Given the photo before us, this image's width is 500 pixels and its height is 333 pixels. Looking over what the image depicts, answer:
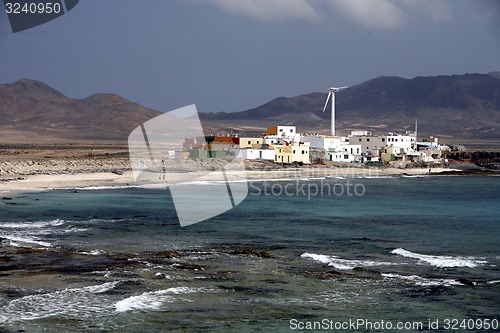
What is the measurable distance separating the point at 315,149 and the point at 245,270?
6120 cm

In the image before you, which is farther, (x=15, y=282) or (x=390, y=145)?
(x=390, y=145)

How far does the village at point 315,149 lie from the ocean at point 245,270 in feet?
117

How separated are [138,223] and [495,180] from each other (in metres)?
49.6

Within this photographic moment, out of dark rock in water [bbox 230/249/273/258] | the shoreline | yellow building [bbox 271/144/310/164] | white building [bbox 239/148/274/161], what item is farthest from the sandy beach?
dark rock in water [bbox 230/249/273/258]

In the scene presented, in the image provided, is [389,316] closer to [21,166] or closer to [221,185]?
[221,185]

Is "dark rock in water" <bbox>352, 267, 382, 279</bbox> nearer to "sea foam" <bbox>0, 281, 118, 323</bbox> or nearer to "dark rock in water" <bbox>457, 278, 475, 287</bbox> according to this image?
"dark rock in water" <bbox>457, 278, 475, 287</bbox>

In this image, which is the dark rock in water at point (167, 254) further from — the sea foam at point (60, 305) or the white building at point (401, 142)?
the white building at point (401, 142)

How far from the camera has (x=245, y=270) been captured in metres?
20.4

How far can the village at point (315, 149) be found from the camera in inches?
2933

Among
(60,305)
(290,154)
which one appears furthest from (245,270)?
(290,154)

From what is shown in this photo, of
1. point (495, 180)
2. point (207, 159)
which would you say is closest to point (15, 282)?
point (207, 159)

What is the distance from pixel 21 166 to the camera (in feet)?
194

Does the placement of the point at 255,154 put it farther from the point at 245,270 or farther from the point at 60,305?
the point at 60,305

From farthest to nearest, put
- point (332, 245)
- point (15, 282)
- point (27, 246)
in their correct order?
point (332, 245) → point (27, 246) → point (15, 282)
